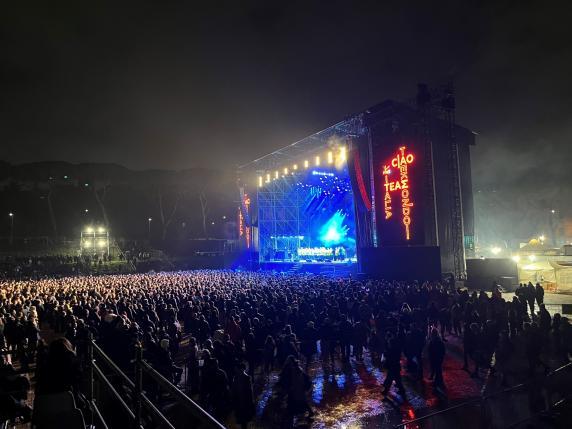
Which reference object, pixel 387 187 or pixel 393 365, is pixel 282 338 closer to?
pixel 393 365

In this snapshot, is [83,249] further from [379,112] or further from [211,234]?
[379,112]

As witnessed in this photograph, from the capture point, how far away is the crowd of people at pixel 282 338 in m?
6.92

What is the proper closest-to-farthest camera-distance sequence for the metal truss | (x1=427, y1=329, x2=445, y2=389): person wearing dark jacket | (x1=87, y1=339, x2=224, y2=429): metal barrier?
(x1=87, y1=339, x2=224, y2=429): metal barrier
(x1=427, y1=329, x2=445, y2=389): person wearing dark jacket
the metal truss

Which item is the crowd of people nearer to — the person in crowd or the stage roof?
the person in crowd

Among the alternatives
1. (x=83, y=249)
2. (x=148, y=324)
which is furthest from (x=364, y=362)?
(x=83, y=249)

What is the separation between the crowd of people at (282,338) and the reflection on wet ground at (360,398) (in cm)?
29

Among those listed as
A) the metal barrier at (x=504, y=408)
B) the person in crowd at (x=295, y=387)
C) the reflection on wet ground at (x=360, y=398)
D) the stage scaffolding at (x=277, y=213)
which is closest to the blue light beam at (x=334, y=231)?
the stage scaffolding at (x=277, y=213)

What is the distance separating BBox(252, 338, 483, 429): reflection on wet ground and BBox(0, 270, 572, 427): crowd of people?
290mm

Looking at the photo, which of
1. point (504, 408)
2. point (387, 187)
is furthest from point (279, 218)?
point (504, 408)

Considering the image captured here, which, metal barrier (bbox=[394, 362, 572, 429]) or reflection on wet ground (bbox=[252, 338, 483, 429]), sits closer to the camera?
metal barrier (bbox=[394, 362, 572, 429])

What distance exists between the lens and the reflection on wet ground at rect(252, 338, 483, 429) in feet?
23.5

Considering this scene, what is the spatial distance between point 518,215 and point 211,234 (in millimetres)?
48520

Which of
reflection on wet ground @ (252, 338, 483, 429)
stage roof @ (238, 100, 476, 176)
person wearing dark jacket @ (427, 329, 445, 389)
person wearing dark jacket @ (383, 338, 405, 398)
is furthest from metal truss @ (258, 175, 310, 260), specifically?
person wearing dark jacket @ (383, 338, 405, 398)

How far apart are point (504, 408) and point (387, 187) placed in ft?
62.4
